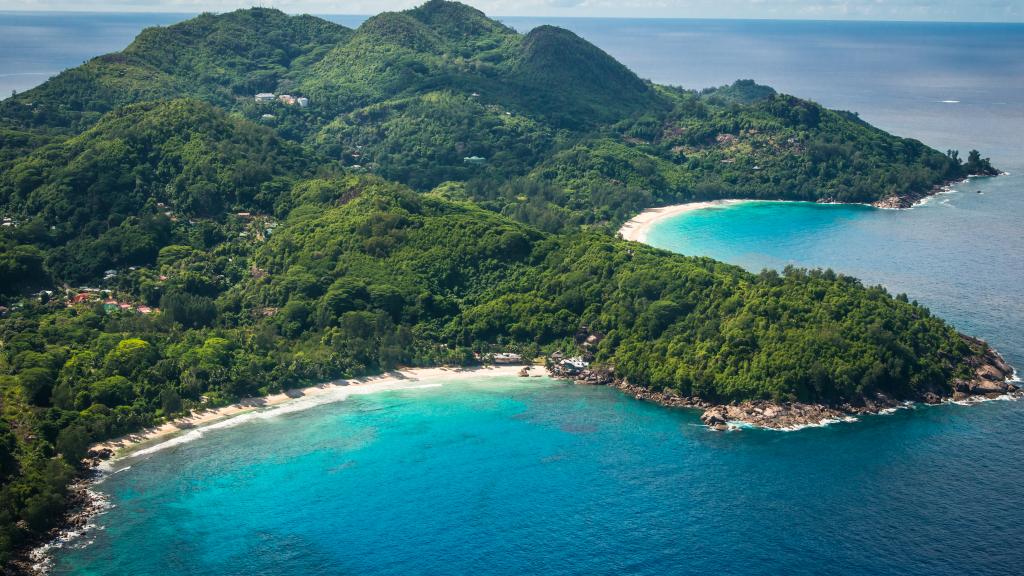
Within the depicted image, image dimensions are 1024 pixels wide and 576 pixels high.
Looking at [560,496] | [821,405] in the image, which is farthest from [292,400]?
[821,405]

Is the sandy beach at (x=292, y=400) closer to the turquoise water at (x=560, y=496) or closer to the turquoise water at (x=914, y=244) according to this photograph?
the turquoise water at (x=560, y=496)

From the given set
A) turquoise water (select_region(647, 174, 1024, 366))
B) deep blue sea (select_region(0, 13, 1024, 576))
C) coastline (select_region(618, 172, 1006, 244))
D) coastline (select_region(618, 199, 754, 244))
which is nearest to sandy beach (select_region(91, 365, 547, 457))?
deep blue sea (select_region(0, 13, 1024, 576))

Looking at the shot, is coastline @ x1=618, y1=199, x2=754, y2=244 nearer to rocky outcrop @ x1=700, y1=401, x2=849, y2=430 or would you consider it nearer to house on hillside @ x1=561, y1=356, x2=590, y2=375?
house on hillside @ x1=561, y1=356, x2=590, y2=375

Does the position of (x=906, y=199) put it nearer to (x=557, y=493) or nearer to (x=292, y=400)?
(x=557, y=493)

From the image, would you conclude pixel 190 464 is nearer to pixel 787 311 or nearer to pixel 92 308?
pixel 92 308

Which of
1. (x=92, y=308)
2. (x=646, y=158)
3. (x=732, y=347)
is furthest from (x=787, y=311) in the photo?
(x=646, y=158)

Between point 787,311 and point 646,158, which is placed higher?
point 646,158
